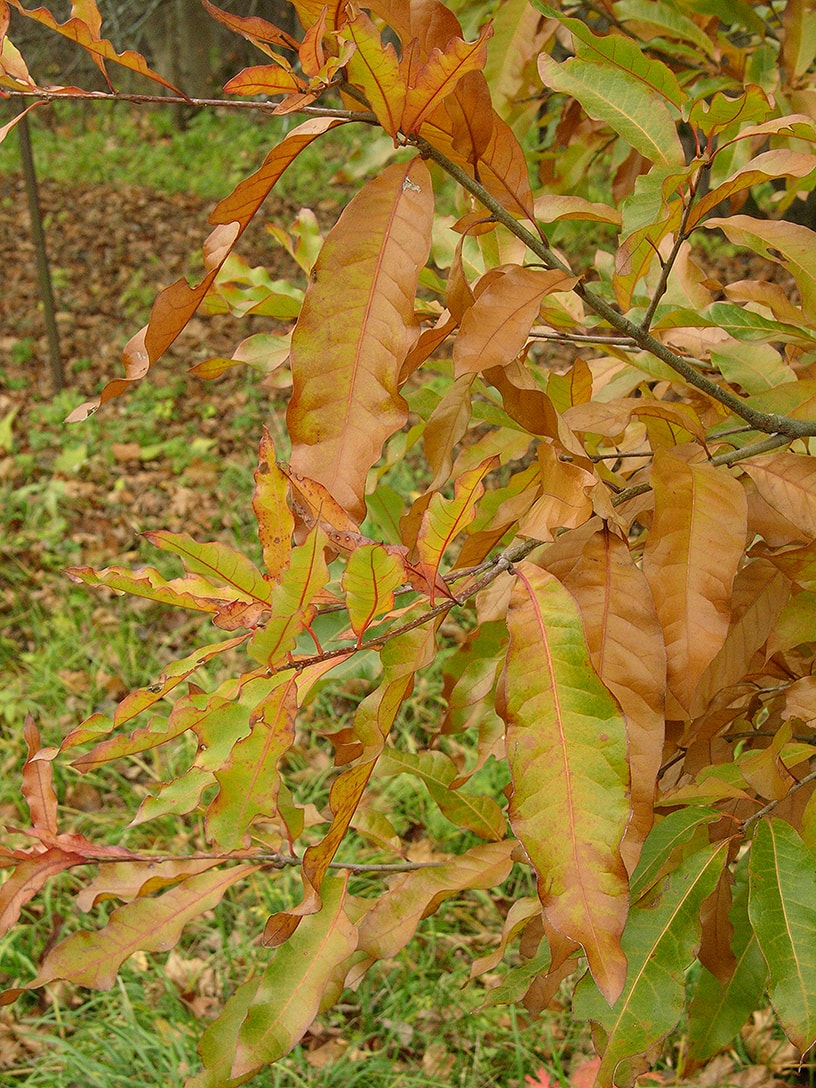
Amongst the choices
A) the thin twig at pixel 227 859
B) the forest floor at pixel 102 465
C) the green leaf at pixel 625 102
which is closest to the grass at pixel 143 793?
the forest floor at pixel 102 465

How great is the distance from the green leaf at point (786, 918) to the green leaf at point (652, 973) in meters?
0.04

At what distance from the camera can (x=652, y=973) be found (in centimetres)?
69

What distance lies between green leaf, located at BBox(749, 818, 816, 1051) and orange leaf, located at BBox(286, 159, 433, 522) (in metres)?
0.40

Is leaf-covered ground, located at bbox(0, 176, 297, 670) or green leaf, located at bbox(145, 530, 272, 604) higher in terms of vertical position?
green leaf, located at bbox(145, 530, 272, 604)

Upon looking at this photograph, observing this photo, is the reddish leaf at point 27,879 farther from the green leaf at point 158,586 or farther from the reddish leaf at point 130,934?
the green leaf at point 158,586

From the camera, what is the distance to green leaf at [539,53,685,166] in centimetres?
73

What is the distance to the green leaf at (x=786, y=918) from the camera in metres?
0.65

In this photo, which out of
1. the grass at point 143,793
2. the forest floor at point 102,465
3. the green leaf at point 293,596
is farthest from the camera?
the forest floor at point 102,465

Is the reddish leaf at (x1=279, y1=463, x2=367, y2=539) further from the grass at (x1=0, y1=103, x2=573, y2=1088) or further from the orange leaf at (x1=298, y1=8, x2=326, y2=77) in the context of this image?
the grass at (x1=0, y1=103, x2=573, y2=1088)

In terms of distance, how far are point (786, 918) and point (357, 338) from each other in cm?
50

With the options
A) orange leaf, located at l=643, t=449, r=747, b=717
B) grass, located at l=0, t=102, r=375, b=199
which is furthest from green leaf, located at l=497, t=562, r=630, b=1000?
grass, located at l=0, t=102, r=375, b=199

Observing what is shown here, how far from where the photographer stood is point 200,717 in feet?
2.01

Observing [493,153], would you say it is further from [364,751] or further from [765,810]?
[765,810]

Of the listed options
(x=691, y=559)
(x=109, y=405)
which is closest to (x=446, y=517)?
(x=691, y=559)
